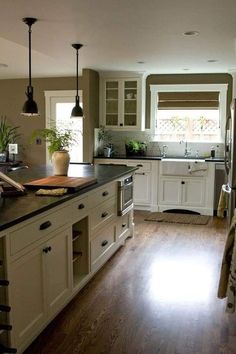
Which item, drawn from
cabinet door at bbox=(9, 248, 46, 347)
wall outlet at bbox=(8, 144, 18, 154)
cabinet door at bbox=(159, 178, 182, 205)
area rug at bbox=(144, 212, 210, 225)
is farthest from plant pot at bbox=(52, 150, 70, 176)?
wall outlet at bbox=(8, 144, 18, 154)

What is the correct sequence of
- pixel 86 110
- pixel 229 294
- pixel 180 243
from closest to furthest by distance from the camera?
pixel 229 294, pixel 180 243, pixel 86 110

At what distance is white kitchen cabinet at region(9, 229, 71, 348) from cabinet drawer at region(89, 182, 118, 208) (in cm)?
61

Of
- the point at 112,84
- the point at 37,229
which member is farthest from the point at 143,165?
the point at 37,229

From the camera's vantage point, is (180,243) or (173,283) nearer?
(173,283)

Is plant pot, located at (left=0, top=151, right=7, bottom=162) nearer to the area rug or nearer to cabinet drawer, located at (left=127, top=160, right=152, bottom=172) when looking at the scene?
cabinet drawer, located at (left=127, top=160, right=152, bottom=172)

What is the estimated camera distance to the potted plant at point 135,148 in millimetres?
6848

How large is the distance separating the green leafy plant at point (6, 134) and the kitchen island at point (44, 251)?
3883mm

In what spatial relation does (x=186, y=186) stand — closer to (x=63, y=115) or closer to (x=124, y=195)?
(x=124, y=195)

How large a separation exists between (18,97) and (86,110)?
2.00 m

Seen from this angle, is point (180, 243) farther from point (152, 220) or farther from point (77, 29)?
point (77, 29)

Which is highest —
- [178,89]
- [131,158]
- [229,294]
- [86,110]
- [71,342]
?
[178,89]

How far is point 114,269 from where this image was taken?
390 centimetres

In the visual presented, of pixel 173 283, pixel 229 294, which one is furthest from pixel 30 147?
pixel 229 294

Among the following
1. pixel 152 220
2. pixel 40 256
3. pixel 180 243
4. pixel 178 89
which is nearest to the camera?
pixel 40 256
